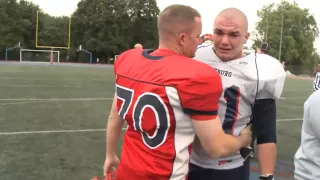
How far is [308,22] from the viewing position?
6894cm

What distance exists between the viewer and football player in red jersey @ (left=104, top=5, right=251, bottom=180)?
1.69m

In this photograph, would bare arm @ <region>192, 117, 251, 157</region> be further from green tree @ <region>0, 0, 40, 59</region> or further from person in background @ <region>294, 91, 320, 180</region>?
green tree @ <region>0, 0, 40, 59</region>

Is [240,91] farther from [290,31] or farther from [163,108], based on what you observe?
[290,31]

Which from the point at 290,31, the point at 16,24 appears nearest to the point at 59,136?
the point at 16,24

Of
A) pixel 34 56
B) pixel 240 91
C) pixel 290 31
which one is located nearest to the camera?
pixel 240 91

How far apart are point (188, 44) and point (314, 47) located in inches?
2900

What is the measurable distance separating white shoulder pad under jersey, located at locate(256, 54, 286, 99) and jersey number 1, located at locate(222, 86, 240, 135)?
0.12 metres

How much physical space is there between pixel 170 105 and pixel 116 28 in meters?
63.7

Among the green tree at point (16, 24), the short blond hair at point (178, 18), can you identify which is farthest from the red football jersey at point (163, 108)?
the green tree at point (16, 24)

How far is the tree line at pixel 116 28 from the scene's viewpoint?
62750 millimetres

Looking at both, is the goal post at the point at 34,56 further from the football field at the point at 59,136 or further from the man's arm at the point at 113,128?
the man's arm at the point at 113,128

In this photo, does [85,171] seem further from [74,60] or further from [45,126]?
[74,60]

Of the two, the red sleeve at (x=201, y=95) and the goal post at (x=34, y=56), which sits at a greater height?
the red sleeve at (x=201, y=95)

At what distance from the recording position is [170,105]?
1.72m
